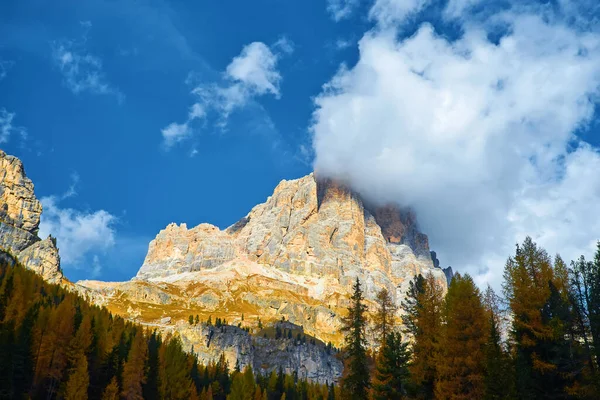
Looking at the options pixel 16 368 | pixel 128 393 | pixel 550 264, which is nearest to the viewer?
pixel 550 264

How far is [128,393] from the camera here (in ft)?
282

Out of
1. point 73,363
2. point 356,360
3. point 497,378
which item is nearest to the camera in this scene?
point 497,378

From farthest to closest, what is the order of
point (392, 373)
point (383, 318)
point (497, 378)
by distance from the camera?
point (383, 318), point (392, 373), point (497, 378)

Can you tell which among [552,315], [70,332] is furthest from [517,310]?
[70,332]

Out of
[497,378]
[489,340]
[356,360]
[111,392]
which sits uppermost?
[489,340]

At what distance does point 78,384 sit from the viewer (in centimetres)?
7831

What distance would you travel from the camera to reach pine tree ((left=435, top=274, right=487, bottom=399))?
4031 centimetres

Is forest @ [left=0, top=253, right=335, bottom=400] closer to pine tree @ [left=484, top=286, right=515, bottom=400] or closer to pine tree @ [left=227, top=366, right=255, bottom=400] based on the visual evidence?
pine tree @ [left=227, top=366, right=255, bottom=400]

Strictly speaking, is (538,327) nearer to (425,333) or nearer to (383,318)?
(425,333)

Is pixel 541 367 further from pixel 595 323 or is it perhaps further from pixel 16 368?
pixel 16 368

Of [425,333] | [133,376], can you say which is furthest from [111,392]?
[425,333]

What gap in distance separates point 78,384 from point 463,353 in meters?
64.9

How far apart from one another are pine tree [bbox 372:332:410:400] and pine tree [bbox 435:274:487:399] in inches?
123

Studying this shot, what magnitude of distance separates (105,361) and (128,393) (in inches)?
302
